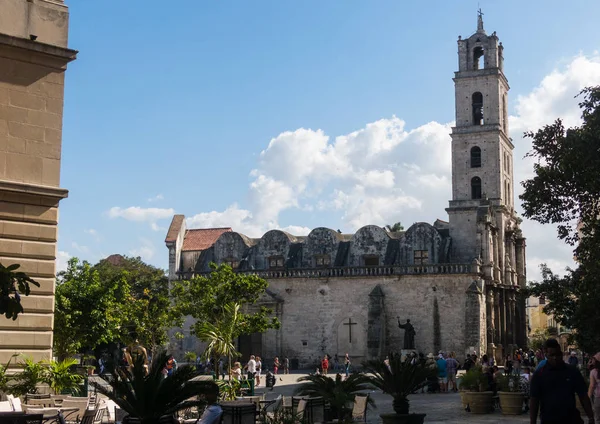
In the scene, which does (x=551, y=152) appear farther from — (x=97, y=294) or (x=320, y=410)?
(x=97, y=294)

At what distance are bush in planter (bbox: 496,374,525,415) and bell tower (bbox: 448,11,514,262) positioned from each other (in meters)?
27.1

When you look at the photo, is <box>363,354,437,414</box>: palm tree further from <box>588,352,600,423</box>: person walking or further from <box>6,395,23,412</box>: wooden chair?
<box>6,395,23,412</box>: wooden chair

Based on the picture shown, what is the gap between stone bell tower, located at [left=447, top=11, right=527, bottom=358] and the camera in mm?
45312

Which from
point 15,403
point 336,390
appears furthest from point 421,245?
point 15,403

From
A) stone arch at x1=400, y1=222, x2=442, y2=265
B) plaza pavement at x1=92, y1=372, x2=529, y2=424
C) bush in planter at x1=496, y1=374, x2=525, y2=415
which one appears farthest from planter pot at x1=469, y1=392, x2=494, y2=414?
stone arch at x1=400, y1=222, x2=442, y2=265

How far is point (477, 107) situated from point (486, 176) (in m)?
4.18

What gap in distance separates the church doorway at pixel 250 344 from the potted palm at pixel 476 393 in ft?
89.4

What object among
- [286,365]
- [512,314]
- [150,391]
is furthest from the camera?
[512,314]

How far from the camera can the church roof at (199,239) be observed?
51062mm

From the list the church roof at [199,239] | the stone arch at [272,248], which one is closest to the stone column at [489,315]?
the stone arch at [272,248]

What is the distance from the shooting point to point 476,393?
19.0m

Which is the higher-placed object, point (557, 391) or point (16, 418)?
point (557, 391)

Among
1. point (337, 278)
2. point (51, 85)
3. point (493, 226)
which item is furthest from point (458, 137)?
point (51, 85)

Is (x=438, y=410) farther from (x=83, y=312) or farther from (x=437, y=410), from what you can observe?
(x=83, y=312)
